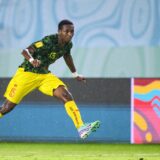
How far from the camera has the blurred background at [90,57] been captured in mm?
12094

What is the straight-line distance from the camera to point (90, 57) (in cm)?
1278

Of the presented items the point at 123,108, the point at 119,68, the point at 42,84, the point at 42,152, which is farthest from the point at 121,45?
the point at 42,84

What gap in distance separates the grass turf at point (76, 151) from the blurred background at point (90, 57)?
57 centimetres

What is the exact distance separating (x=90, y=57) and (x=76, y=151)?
3.10m

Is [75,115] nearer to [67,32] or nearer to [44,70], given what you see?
[44,70]

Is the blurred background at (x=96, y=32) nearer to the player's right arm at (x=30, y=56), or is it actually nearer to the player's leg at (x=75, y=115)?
the player's right arm at (x=30, y=56)

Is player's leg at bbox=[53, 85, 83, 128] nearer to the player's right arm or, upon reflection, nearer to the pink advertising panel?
the player's right arm

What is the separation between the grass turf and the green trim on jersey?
1.23 meters

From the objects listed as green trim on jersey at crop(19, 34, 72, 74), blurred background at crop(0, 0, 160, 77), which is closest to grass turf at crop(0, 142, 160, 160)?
green trim on jersey at crop(19, 34, 72, 74)

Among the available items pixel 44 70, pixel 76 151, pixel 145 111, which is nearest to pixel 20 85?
pixel 44 70

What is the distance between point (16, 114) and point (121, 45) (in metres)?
2.49

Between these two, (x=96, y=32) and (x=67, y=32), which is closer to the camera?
(x=67, y=32)

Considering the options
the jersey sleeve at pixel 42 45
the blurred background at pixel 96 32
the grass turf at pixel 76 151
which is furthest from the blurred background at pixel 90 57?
the jersey sleeve at pixel 42 45

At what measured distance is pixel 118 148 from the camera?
10.8 metres
